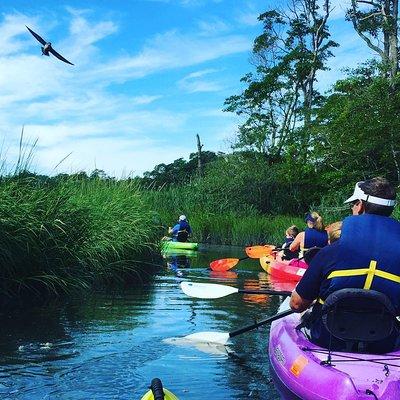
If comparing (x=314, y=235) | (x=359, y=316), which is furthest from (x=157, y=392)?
(x=314, y=235)

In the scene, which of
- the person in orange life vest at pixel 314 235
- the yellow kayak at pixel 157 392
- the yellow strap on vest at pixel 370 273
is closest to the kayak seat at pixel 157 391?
the yellow kayak at pixel 157 392

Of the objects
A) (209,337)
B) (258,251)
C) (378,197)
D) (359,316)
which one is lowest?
(209,337)

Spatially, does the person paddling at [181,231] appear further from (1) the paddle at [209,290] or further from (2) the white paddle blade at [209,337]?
(1) the paddle at [209,290]

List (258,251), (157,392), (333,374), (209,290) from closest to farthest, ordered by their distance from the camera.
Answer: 1. (157,392)
2. (333,374)
3. (209,290)
4. (258,251)

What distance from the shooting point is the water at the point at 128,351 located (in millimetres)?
4738

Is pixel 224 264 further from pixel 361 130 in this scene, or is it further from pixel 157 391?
pixel 361 130

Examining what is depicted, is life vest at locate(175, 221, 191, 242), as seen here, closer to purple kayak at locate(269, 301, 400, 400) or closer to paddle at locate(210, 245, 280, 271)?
paddle at locate(210, 245, 280, 271)

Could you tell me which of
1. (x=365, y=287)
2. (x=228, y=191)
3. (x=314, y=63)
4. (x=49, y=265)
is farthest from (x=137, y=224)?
(x=314, y=63)

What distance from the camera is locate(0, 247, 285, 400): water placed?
4738mm

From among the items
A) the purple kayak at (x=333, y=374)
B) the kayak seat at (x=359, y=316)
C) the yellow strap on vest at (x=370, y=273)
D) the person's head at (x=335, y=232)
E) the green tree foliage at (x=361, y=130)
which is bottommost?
the purple kayak at (x=333, y=374)

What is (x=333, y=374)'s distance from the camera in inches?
136

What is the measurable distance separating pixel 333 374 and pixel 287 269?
8394mm

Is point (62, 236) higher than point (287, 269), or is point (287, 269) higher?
point (62, 236)

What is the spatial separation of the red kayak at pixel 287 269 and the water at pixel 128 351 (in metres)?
2.35
